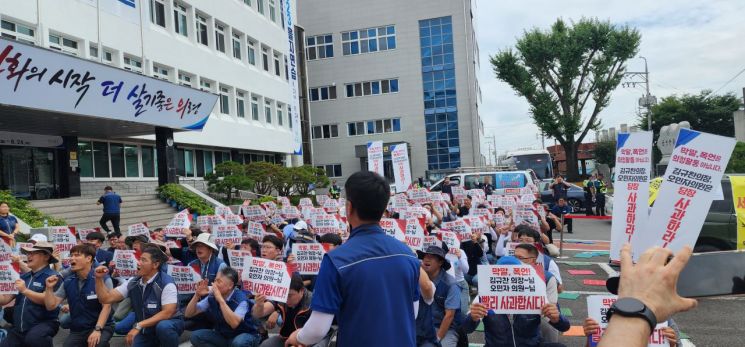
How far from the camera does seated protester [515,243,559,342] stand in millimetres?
4738

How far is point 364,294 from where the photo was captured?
2531mm

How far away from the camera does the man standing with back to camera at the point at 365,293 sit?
253 centimetres

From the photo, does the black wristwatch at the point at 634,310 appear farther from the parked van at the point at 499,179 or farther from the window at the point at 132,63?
the window at the point at 132,63

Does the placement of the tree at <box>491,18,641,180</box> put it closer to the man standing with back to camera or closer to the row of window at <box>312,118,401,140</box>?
the row of window at <box>312,118,401,140</box>

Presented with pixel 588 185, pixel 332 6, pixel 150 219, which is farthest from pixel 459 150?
pixel 150 219

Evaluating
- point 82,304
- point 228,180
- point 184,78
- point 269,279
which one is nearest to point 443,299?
point 269,279

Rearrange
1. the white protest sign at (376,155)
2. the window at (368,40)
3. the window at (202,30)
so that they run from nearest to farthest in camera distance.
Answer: the white protest sign at (376,155) < the window at (202,30) < the window at (368,40)

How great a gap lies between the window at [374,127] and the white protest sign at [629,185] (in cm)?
4030

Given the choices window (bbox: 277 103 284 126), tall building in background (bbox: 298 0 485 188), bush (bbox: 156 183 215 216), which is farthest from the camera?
tall building in background (bbox: 298 0 485 188)

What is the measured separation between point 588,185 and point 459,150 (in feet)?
74.5

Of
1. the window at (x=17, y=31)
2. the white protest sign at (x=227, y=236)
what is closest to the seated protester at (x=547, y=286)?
the white protest sign at (x=227, y=236)

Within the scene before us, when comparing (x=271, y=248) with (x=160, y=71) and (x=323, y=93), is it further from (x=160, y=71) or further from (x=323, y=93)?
(x=323, y=93)

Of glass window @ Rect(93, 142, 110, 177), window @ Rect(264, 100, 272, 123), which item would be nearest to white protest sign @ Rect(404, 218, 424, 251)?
glass window @ Rect(93, 142, 110, 177)

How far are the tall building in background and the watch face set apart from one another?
40.7 metres
